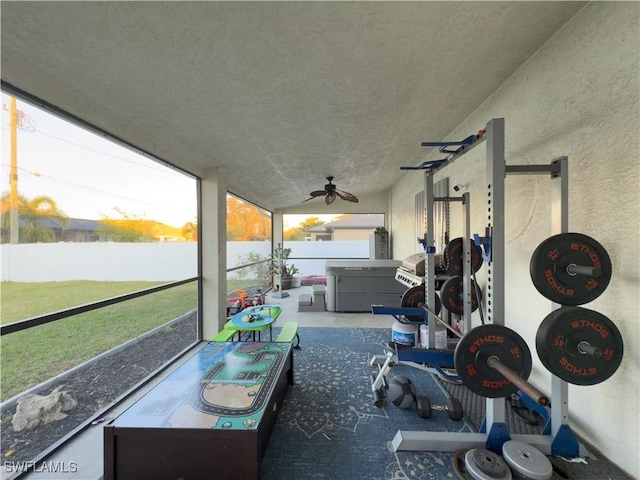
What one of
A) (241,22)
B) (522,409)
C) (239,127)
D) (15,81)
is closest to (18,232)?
(15,81)

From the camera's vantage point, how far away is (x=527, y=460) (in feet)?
4.36

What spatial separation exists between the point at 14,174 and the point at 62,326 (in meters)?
3.21

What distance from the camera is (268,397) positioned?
1.58 metres

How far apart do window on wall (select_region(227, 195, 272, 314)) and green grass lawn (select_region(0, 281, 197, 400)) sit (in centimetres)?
92

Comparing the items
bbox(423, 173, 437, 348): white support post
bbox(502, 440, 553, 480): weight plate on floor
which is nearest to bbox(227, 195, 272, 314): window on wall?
bbox(423, 173, 437, 348): white support post

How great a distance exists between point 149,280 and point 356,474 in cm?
332

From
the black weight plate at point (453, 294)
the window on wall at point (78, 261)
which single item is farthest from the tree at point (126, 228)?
the black weight plate at point (453, 294)

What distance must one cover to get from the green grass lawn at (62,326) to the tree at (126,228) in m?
0.58

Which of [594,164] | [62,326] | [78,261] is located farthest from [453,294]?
[62,326]

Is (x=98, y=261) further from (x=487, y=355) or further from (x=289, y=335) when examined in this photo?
(x=487, y=355)

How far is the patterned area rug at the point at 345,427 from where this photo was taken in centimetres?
145

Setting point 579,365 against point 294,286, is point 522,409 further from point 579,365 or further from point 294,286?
point 294,286

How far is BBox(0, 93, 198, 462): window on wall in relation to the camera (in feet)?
5.71

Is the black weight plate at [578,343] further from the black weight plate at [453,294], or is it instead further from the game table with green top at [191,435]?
the game table with green top at [191,435]
